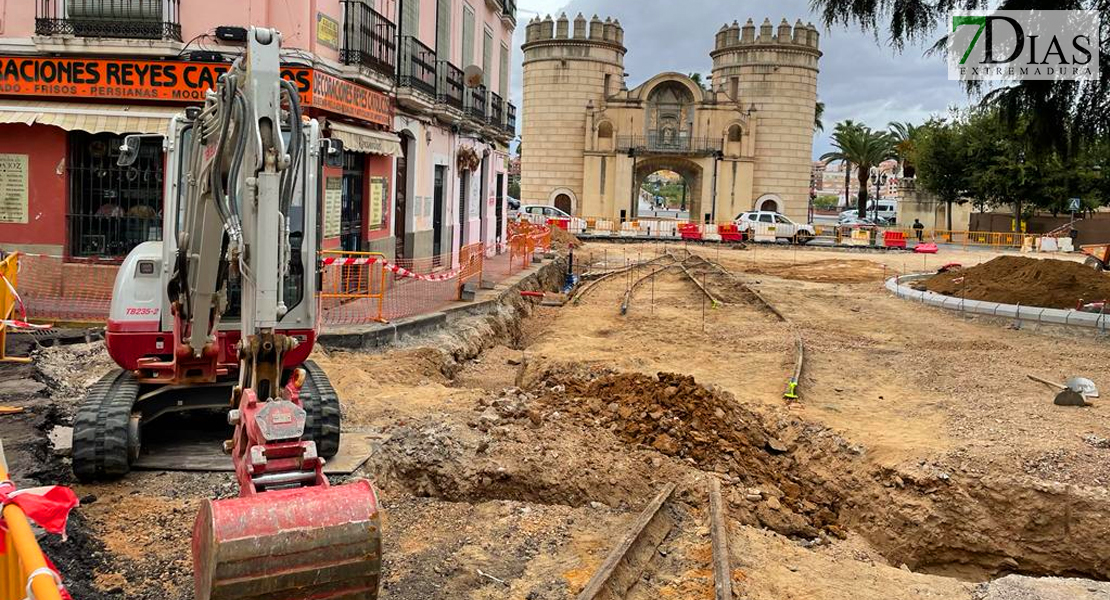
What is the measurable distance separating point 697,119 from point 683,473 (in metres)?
49.4

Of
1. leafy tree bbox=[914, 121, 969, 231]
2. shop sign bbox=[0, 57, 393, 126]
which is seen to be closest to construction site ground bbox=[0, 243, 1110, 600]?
shop sign bbox=[0, 57, 393, 126]

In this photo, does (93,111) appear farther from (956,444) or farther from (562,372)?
(956,444)

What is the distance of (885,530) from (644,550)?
309cm

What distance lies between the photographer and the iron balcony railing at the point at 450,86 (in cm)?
2298

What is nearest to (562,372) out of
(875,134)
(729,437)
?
(729,437)

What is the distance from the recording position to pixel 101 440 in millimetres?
7617

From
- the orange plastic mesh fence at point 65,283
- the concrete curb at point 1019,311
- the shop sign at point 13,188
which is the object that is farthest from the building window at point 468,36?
the concrete curb at point 1019,311

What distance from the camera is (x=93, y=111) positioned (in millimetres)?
15203

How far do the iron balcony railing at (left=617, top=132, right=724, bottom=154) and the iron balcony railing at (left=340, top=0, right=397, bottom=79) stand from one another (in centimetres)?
3841

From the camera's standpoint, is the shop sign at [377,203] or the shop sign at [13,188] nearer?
the shop sign at [13,188]

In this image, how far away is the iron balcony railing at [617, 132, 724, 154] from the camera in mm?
56125

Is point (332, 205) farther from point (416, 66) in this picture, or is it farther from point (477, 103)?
point (477, 103)

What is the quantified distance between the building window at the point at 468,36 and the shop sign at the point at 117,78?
10.8m

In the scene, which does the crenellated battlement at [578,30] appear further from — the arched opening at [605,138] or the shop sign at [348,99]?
the shop sign at [348,99]
